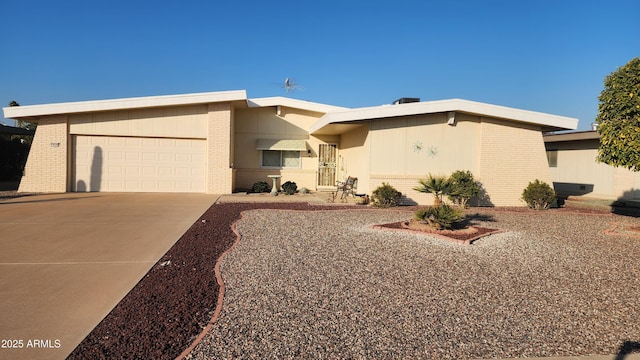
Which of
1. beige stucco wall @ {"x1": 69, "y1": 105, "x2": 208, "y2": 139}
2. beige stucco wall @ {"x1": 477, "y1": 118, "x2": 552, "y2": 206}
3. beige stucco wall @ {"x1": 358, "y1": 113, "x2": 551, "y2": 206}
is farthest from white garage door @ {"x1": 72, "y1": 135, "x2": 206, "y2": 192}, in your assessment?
beige stucco wall @ {"x1": 477, "y1": 118, "x2": 552, "y2": 206}

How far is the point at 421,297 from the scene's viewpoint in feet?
14.4

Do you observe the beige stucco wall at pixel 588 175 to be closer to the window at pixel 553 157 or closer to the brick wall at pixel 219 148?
the window at pixel 553 157

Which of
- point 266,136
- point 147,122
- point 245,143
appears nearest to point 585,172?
point 266,136

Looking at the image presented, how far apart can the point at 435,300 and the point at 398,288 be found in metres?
0.50

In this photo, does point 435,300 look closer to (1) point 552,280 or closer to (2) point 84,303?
(1) point 552,280

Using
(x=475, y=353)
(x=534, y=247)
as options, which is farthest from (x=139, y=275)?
(x=534, y=247)

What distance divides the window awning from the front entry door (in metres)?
1.22

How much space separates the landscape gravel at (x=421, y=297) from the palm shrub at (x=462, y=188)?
472 centimetres

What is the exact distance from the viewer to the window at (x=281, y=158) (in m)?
18.3

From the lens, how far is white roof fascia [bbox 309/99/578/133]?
12.9 m

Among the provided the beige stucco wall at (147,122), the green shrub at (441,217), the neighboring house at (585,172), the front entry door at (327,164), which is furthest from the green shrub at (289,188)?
the neighboring house at (585,172)

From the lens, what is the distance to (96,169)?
15539 mm

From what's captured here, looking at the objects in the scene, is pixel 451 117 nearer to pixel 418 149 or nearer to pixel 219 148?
pixel 418 149

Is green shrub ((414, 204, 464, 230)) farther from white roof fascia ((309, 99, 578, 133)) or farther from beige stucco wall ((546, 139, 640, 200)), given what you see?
beige stucco wall ((546, 139, 640, 200))
